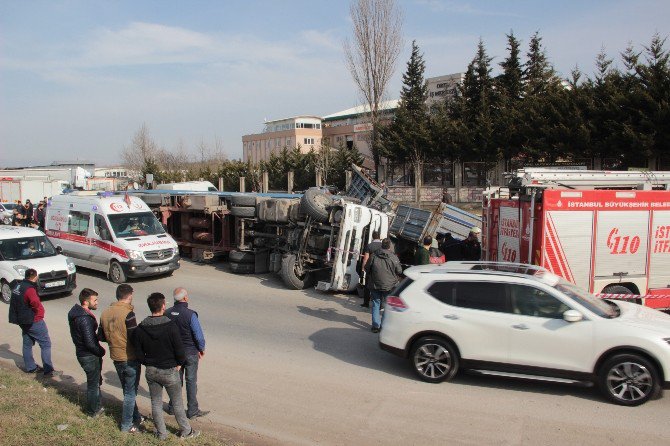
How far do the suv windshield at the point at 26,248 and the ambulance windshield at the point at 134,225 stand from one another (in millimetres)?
1778

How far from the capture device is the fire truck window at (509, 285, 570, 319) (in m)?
6.97

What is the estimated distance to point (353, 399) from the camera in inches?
273

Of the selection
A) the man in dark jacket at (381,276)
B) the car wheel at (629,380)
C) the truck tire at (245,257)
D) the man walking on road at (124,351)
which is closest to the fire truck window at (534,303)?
the car wheel at (629,380)

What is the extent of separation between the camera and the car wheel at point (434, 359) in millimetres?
7352

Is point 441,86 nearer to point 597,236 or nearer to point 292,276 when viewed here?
point 292,276

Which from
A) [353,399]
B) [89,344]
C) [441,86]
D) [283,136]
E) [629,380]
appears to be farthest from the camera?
[283,136]

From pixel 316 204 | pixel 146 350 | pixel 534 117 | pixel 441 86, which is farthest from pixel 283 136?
pixel 146 350

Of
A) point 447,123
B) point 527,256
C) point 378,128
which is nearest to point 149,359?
point 527,256

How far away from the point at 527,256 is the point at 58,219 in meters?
13.5

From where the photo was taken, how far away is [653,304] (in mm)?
10406

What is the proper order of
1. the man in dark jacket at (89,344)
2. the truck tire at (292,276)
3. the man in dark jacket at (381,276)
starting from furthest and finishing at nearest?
the truck tire at (292,276), the man in dark jacket at (381,276), the man in dark jacket at (89,344)

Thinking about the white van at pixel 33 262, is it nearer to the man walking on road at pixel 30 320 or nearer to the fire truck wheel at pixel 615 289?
the man walking on road at pixel 30 320

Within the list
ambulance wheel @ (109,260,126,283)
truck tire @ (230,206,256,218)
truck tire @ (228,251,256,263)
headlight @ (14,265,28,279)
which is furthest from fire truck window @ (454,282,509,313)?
ambulance wheel @ (109,260,126,283)

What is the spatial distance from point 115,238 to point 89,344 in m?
9.22
